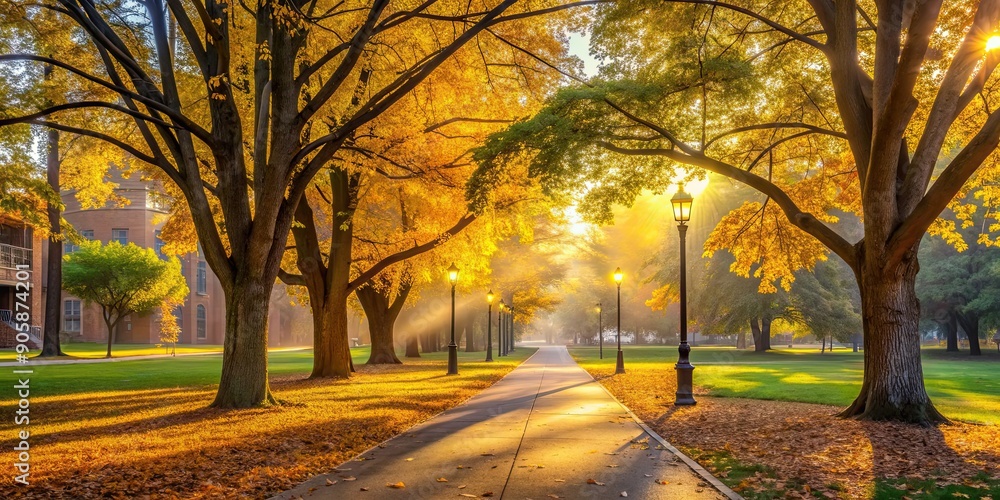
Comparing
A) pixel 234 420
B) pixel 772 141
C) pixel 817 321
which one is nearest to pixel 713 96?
pixel 772 141

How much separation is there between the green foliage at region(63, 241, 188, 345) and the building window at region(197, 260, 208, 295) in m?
28.3

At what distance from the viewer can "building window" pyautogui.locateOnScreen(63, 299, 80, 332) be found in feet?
211

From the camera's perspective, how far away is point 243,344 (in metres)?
13.2

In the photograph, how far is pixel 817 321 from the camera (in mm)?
45000

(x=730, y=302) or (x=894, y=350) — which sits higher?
(x=730, y=302)

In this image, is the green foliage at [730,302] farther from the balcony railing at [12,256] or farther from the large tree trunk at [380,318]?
the balcony railing at [12,256]

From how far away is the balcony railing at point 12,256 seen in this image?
40.9 meters

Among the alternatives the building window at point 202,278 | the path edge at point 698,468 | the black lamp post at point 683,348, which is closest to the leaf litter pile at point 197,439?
the path edge at point 698,468

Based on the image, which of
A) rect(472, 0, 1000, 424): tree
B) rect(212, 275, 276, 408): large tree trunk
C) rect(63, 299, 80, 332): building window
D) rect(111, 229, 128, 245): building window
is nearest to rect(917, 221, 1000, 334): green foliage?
rect(472, 0, 1000, 424): tree

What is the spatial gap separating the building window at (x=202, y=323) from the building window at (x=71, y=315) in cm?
1228

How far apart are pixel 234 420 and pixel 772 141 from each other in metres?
14.1

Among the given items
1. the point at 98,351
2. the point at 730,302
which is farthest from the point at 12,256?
the point at 730,302

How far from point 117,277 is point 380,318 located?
20540 mm

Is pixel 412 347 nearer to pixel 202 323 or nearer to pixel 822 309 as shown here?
pixel 822 309
